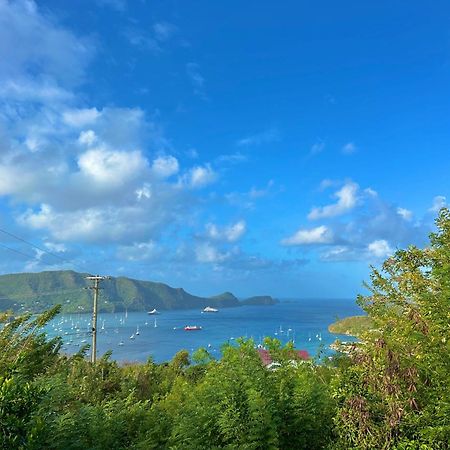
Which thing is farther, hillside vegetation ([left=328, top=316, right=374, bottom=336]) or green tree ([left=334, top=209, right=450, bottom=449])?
hillside vegetation ([left=328, top=316, right=374, bottom=336])

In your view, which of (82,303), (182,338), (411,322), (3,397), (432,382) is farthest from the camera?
(82,303)

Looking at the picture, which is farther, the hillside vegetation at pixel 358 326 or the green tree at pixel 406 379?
the hillside vegetation at pixel 358 326

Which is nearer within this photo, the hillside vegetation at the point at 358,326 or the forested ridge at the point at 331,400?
the forested ridge at the point at 331,400

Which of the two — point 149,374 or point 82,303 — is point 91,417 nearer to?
point 149,374

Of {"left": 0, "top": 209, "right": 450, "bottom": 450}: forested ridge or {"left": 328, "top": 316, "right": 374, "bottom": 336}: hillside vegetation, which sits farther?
{"left": 328, "top": 316, "right": 374, "bottom": 336}: hillside vegetation

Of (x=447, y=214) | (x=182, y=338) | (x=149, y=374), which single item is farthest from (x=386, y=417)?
(x=182, y=338)

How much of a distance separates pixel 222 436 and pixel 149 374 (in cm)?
1892

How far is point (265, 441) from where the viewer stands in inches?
255

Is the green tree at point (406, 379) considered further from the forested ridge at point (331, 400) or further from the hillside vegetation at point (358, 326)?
the hillside vegetation at point (358, 326)

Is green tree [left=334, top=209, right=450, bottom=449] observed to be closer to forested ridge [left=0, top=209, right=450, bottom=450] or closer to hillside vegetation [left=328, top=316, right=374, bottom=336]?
forested ridge [left=0, top=209, right=450, bottom=450]

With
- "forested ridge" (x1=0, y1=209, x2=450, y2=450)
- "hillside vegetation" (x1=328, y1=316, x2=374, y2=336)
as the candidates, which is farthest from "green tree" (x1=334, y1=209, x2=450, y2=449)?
"hillside vegetation" (x1=328, y1=316, x2=374, y2=336)

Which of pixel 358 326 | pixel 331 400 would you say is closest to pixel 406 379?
pixel 331 400

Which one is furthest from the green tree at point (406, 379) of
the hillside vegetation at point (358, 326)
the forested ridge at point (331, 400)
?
the hillside vegetation at point (358, 326)

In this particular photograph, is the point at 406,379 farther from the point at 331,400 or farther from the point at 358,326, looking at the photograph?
the point at 358,326
